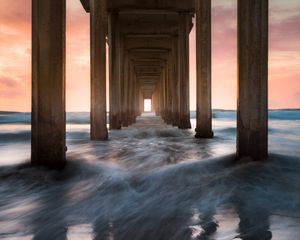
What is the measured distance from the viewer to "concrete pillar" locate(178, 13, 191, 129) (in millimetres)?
14008

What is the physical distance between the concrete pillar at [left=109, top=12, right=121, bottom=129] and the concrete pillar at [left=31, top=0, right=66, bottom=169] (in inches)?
335

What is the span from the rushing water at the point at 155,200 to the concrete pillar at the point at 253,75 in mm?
351

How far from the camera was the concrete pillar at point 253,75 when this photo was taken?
500 centimetres

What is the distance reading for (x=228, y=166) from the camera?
502 cm

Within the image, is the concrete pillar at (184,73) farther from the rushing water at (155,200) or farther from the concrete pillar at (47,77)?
the concrete pillar at (47,77)

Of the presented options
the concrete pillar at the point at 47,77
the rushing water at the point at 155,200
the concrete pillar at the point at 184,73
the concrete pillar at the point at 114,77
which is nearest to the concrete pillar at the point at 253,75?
the rushing water at the point at 155,200

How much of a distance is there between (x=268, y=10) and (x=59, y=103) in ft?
11.1

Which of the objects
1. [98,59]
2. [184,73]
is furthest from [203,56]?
[184,73]

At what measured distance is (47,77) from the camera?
492 cm

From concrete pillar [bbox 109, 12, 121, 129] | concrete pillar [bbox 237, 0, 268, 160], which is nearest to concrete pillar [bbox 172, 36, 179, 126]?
concrete pillar [bbox 109, 12, 121, 129]

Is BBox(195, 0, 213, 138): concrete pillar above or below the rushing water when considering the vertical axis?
above

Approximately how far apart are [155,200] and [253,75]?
2.44 m

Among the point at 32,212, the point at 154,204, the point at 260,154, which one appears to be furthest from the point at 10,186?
the point at 260,154

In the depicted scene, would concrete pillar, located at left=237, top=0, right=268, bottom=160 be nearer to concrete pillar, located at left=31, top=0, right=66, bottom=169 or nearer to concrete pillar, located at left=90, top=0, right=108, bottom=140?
concrete pillar, located at left=31, top=0, right=66, bottom=169
